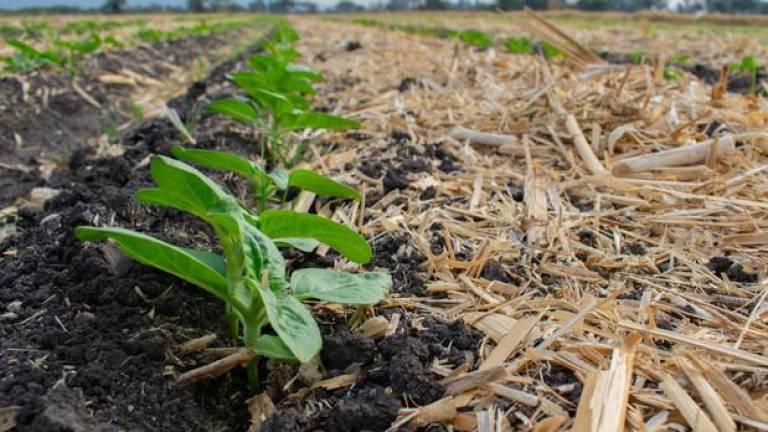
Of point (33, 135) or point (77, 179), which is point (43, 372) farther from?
point (33, 135)

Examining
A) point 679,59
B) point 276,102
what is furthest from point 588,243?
point 679,59

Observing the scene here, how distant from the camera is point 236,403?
66.2 inches

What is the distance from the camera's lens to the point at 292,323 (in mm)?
1473

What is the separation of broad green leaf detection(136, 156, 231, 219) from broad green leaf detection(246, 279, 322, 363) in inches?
8.0

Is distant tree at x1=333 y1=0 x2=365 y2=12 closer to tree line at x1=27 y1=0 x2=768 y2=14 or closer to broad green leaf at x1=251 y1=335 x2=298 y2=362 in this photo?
tree line at x1=27 y1=0 x2=768 y2=14

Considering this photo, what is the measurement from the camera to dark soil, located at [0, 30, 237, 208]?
13.2ft

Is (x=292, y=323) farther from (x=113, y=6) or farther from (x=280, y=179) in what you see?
(x=113, y=6)

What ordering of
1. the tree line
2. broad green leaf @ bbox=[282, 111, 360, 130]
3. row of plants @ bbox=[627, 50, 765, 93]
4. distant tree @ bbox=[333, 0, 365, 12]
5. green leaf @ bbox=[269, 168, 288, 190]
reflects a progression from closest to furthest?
1. green leaf @ bbox=[269, 168, 288, 190]
2. broad green leaf @ bbox=[282, 111, 360, 130]
3. row of plants @ bbox=[627, 50, 765, 93]
4. the tree line
5. distant tree @ bbox=[333, 0, 365, 12]

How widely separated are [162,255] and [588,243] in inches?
55.3

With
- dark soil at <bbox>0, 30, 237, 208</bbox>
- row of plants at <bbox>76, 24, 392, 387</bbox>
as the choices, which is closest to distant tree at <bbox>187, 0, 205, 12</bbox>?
dark soil at <bbox>0, 30, 237, 208</bbox>

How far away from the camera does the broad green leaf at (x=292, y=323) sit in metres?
1.39

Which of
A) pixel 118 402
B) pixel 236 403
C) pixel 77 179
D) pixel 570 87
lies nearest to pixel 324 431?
pixel 236 403

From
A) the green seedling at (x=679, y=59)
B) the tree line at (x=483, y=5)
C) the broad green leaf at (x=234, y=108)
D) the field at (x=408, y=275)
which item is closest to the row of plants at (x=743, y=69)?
the green seedling at (x=679, y=59)

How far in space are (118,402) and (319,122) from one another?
1.62 m
